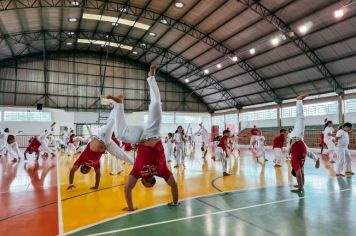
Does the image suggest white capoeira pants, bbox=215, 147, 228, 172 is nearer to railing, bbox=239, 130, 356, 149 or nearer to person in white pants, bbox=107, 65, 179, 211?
person in white pants, bbox=107, 65, 179, 211

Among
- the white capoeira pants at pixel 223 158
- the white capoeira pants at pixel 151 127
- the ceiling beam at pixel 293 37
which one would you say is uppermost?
the ceiling beam at pixel 293 37

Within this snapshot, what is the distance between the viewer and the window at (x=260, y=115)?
33406 mm

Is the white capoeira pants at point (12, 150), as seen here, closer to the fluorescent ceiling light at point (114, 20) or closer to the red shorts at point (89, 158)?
the red shorts at point (89, 158)

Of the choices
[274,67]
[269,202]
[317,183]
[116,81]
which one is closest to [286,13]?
[274,67]

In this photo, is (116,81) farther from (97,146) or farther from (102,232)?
(102,232)

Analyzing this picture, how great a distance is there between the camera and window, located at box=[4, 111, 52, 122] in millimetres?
32531

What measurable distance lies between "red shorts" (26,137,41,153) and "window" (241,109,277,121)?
26123mm

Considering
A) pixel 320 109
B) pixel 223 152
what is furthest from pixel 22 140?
pixel 320 109

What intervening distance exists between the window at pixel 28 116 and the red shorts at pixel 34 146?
18.5 m

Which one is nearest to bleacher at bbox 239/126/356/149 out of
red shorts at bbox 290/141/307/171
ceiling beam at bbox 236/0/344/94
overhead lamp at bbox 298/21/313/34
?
ceiling beam at bbox 236/0/344/94

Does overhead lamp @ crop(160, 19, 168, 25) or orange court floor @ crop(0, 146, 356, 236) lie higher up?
overhead lamp @ crop(160, 19, 168, 25)

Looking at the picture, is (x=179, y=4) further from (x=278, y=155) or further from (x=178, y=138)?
(x=278, y=155)

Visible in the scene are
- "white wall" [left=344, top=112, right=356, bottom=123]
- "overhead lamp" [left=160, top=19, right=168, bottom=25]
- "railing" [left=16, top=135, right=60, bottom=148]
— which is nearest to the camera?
"white wall" [left=344, top=112, right=356, bottom=123]

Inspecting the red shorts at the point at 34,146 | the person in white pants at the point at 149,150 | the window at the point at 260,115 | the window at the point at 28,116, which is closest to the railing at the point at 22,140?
the window at the point at 28,116
